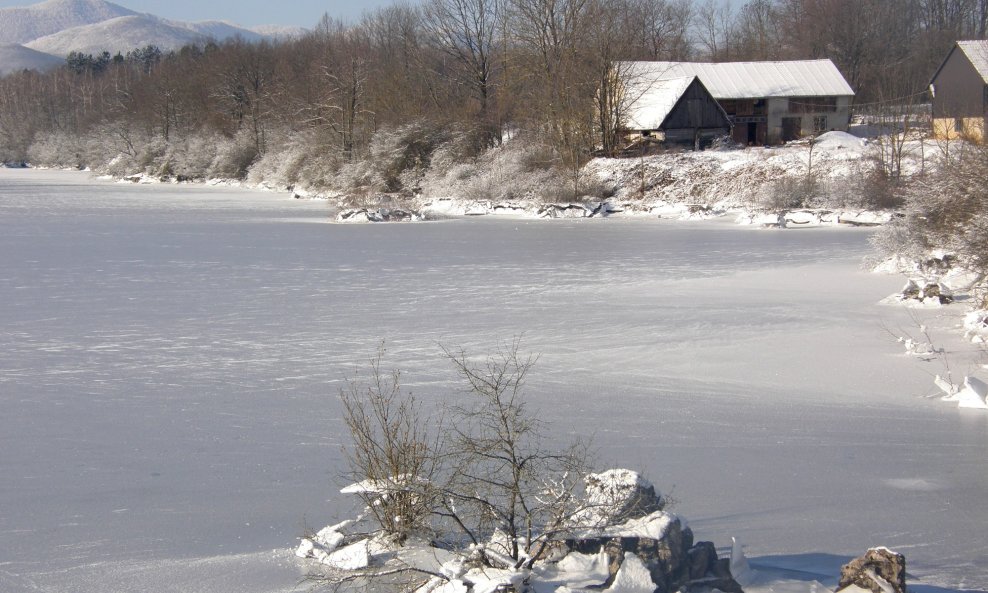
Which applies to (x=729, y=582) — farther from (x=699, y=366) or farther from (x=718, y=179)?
(x=718, y=179)

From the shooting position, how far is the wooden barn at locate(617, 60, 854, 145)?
4928 centimetres

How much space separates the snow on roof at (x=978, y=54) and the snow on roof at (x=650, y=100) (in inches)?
513

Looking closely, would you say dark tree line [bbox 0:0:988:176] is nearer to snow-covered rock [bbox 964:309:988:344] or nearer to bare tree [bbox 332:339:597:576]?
snow-covered rock [bbox 964:309:988:344]

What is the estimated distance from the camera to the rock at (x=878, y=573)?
4805 mm

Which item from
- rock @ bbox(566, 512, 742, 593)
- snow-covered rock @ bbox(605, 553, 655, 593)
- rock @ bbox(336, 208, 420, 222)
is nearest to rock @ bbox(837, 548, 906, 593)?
rock @ bbox(566, 512, 742, 593)

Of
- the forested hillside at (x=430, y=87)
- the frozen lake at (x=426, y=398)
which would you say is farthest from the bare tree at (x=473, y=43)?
the frozen lake at (x=426, y=398)

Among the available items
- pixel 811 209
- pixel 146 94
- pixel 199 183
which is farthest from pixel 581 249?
pixel 146 94

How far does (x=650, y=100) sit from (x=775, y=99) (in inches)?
308

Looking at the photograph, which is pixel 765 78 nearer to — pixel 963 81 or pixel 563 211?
pixel 963 81

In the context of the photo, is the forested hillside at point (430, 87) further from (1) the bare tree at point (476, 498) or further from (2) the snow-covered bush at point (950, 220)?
(1) the bare tree at point (476, 498)

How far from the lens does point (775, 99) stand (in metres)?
49.7

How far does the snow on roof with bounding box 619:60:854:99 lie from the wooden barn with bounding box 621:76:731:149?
266cm

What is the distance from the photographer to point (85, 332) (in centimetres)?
1278

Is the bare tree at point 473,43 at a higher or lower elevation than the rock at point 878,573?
higher
